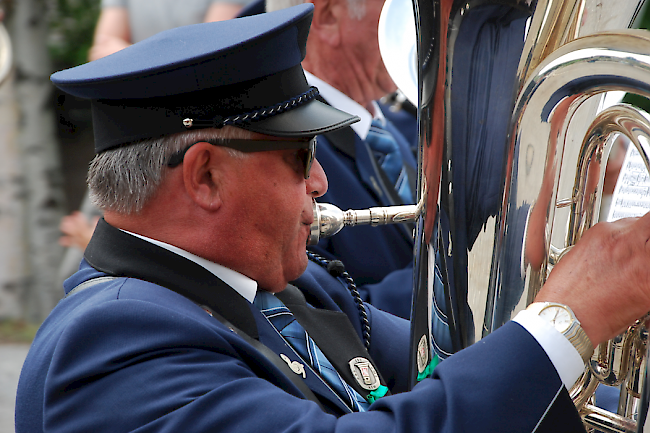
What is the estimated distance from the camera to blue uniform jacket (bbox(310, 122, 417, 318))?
246 cm

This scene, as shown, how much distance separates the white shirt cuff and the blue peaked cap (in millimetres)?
620

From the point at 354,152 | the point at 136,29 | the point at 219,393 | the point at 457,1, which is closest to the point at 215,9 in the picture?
the point at 136,29

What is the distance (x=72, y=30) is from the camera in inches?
194

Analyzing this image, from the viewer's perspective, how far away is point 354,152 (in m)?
2.72

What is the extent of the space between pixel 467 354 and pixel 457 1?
671mm

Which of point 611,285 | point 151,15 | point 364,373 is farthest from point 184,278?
point 151,15

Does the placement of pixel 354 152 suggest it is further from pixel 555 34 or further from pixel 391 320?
pixel 555 34

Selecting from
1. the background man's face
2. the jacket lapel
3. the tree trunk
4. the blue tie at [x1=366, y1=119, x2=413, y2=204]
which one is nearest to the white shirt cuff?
the jacket lapel

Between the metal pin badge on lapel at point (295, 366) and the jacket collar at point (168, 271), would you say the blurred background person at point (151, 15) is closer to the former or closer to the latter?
the jacket collar at point (168, 271)

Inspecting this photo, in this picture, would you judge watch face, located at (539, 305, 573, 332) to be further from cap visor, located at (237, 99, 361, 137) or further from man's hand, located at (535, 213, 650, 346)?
cap visor, located at (237, 99, 361, 137)

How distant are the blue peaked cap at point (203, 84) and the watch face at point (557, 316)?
603mm

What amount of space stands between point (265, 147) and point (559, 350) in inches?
28.0

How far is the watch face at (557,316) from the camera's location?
126cm

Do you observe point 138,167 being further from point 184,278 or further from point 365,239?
point 365,239
